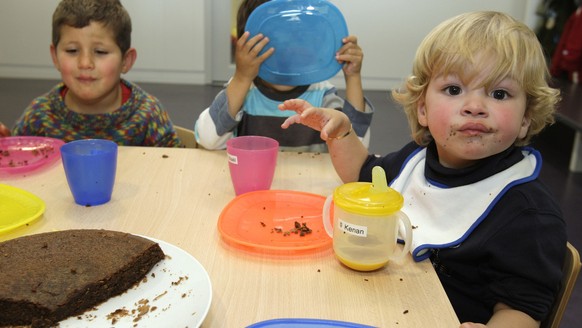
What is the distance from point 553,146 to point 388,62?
1.94 metres

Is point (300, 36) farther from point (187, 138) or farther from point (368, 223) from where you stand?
point (368, 223)

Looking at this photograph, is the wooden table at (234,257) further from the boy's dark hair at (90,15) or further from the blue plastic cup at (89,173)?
the boy's dark hair at (90,15)

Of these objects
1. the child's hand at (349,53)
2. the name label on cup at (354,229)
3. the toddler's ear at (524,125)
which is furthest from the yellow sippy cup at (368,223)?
the child's hand at (349,53)

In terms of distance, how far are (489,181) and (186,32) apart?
4.66m

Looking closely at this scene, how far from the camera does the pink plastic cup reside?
3.90 feet

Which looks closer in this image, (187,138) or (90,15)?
(90,15)

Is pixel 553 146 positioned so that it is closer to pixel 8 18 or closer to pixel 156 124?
pixel 156 124

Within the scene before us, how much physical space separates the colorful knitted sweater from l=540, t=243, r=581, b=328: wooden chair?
130 cm

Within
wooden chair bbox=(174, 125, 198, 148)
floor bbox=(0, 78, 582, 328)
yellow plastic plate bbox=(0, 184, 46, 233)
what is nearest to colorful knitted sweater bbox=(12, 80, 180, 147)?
wooden chair bbox=(174, 125, 198, 148)

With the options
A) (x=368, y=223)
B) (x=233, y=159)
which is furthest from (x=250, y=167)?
(x=368, y=223)

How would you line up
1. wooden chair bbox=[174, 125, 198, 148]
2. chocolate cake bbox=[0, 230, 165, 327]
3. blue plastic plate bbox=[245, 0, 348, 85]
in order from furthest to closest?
wooden chair bbox=[174, 125, 198, 148], blue plastic plate bbox=[245, 0, 348, 85], chocolate cake bbox=[0, 230, 165, 327]

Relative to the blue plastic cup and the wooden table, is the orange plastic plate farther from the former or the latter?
the blue plastic cup

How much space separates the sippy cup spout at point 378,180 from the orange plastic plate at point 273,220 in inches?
6.2

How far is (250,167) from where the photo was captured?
1202mm
